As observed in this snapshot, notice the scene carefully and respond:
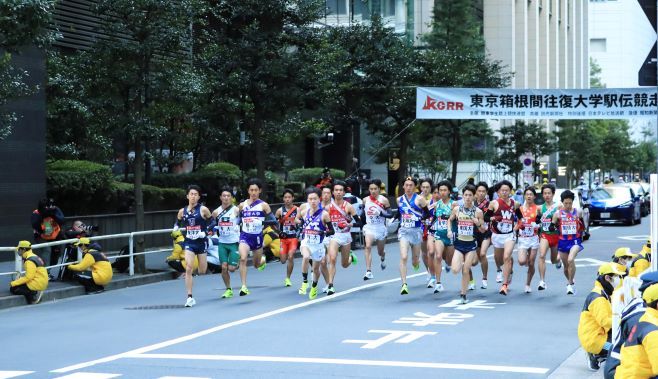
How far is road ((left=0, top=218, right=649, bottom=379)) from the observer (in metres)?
11.1

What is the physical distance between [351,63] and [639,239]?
11.6m

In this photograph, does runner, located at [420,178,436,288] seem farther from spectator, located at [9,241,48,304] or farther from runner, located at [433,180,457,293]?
spectator, located at [9,241,48,304]

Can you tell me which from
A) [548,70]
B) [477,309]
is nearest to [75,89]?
[477,309]

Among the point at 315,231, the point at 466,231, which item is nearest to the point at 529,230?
the point at 466,231

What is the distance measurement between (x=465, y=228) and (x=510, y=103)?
1365 cm

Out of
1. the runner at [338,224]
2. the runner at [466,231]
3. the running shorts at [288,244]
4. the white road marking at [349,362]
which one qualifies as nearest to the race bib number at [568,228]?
the runner at [466,231]

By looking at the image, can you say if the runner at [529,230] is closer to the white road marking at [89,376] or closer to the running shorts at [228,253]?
the running shorts at [228,253]

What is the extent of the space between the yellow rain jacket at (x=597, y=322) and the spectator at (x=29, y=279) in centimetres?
1057

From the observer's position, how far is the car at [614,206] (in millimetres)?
42844

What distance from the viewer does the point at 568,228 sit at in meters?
17.9

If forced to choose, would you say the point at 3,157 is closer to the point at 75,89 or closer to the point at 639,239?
the point at 75,89

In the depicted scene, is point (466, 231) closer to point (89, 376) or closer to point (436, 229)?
point (436, 229)

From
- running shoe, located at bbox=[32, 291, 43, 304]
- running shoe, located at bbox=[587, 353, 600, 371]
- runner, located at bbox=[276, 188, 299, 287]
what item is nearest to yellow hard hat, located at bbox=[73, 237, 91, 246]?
running shoe, located at bbox=[32, 291, 43, 304]

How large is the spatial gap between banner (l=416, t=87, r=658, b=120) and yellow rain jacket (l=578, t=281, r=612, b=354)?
2012 cm
